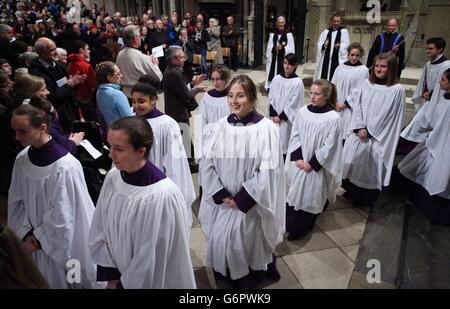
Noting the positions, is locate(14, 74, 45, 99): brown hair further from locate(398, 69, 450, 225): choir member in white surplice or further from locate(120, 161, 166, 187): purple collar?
locate(398, 69, 450, 225): choir member in white surplice

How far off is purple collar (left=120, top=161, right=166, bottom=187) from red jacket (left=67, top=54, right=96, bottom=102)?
11.0 feet

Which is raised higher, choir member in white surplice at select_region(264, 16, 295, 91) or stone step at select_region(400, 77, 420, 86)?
choir member in white surplice at select_region(264, 16, 295, 91)

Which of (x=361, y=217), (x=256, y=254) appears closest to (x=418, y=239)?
(x=361, y=217)

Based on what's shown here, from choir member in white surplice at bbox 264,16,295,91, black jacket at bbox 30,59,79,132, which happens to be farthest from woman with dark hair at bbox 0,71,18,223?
choir member in white surplice at bbox 264,16,295,91

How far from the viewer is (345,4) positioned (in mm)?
9930

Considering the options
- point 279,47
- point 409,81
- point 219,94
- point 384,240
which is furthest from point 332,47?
point 384,240

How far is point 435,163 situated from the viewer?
11.8 ft

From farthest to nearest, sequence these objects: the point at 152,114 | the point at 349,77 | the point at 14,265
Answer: the point at 349,77, the point at 152,114, the point at 14,265

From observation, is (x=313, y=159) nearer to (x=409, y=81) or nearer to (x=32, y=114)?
(x=32, y=114)

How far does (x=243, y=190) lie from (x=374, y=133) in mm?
2189

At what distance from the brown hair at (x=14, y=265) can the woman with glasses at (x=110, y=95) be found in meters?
2.09

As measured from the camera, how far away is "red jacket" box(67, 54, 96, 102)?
4.68 meters

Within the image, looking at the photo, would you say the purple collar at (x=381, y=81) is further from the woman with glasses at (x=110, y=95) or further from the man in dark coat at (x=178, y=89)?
the woman with glasses at (x=110, y=95)

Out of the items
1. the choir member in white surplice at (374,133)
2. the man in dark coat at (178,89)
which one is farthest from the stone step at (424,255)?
the man in dark coat at (178,89)
